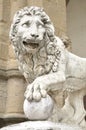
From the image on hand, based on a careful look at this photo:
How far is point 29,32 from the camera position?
94.3 inches

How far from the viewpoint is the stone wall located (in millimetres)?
4016

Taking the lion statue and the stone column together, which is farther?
the stone column

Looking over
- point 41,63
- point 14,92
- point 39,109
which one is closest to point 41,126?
point 39,109

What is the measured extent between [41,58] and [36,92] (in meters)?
0.30

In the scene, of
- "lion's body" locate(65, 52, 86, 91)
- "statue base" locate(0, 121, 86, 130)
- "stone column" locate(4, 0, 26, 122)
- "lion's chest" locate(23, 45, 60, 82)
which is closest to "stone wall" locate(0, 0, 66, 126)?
"stone column" locate(4, 0, 26, 122)

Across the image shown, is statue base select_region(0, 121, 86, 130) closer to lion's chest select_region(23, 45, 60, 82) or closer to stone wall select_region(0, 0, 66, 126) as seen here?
lion's chest select_region(23, 45, 60, 82)

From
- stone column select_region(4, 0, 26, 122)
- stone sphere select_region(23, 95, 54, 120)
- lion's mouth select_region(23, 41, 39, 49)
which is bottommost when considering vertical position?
stone column select_region(4, 0, 26, 122)

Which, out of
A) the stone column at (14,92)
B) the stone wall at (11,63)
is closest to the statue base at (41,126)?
the stone wall at (11,63)

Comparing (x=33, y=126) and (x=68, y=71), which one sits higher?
(x=68, y=71)

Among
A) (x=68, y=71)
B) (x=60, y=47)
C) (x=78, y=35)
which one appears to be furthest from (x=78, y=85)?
(x=78, y=35)

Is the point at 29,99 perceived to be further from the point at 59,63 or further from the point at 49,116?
the point at 59,63

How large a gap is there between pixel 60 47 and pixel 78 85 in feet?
1.08

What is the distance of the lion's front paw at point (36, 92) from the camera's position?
2.29 metres

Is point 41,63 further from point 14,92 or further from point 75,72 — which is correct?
point 14,92
